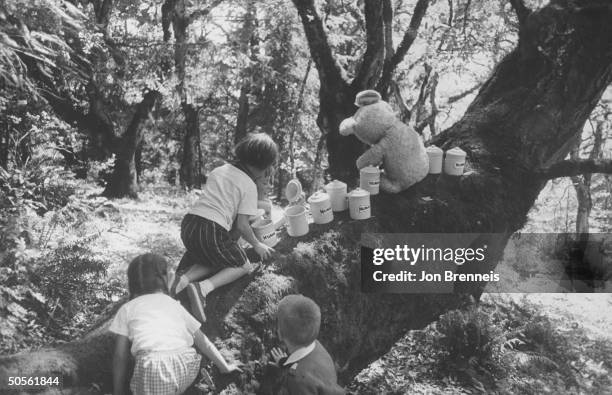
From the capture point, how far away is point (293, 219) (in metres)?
3.74

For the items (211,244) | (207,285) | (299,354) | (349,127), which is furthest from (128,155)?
(299,354)

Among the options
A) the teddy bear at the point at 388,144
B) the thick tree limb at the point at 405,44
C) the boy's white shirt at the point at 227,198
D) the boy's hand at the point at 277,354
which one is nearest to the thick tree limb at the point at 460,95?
the thick tree limb at the point at 405,44

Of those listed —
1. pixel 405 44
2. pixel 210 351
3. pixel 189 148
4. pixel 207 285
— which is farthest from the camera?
pixel 189 148

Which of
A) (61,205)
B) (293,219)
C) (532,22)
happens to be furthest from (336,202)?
(61,205)

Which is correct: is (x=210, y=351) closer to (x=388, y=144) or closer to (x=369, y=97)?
(x=388, y=144)

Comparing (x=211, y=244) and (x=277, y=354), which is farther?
(x=211, y=244)

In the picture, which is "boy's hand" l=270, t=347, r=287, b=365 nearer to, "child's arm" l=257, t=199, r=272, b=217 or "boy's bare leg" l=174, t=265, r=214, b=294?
"boy's bare leg" l=174, t=265, r=214, b=294

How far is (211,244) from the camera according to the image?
127 inches

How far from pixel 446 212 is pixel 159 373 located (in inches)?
111

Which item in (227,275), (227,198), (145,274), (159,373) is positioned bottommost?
(159,373)

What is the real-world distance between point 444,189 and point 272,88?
45.8 feet

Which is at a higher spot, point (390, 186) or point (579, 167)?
point (579, 167)

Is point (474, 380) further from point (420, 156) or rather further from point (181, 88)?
point (181, 88)

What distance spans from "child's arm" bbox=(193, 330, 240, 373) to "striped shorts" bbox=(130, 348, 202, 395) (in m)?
0.14
